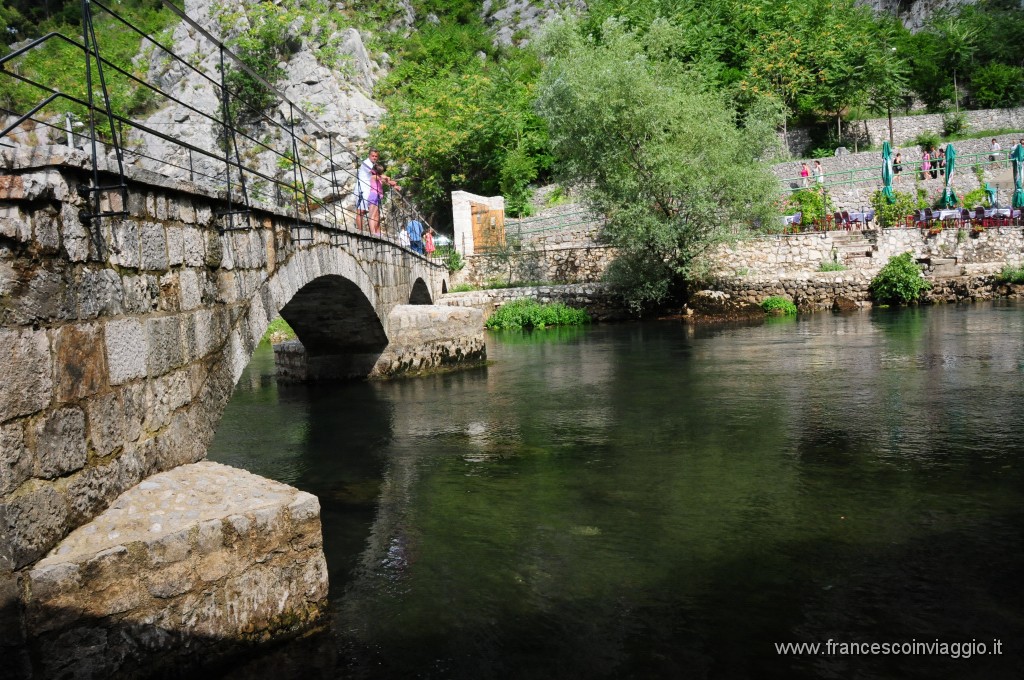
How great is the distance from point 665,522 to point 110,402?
3630 mm

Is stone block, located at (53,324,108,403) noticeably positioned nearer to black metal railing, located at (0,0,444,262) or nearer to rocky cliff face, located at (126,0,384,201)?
black metal railing, located at (0,0,444,262)

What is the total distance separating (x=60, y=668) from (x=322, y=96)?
3560 cm

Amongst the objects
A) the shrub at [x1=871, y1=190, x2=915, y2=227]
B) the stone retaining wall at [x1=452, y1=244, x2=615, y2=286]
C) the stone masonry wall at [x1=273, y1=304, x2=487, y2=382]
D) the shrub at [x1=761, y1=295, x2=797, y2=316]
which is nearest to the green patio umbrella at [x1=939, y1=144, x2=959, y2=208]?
the shrub at [x1=871, y1=190, x2=915, y2=227]

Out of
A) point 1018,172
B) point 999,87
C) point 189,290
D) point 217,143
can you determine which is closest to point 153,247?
point 189,290

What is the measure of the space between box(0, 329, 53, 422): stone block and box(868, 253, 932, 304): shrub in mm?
24309

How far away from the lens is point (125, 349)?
4141mm

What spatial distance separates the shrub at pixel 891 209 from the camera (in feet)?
88.7

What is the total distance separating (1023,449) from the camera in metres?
6.69

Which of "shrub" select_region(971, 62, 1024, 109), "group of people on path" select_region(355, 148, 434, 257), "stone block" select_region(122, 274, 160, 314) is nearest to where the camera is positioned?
"stone block" select_region(122, 274, 160, 314)

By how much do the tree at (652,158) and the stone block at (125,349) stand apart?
17.9m

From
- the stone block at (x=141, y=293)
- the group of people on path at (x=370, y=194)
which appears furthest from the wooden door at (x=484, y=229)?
the stone block at (x=141, y=293)

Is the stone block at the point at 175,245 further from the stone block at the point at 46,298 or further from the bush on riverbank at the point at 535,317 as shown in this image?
the bush on riverbank at the point at 535,317

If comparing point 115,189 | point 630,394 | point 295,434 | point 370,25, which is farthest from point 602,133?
point 370,25

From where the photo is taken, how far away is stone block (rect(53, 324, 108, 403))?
3.58 meters
